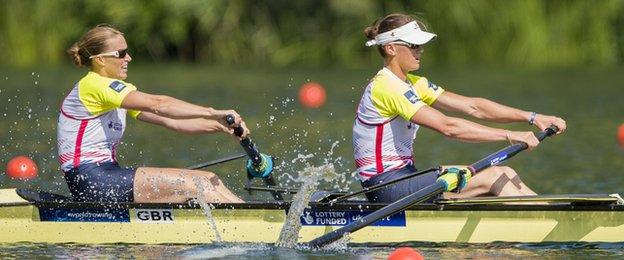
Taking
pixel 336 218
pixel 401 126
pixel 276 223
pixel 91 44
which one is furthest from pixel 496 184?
pixel 91 44

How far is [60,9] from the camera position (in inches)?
1121

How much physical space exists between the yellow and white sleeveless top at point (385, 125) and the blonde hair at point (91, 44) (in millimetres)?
1912

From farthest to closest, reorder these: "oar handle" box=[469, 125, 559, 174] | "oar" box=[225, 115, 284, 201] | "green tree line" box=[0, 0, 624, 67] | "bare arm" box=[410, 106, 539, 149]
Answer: "green tree line" box=[0, 0, 624, 67] → "oar" box=[225, 115, 284, 201] → "oar handle" box=[469, 125, 559, 174] → "bare arm" box=[410, 106, 539, 149]

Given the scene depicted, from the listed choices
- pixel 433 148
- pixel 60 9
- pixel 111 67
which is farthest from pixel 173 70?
pixel 111 67

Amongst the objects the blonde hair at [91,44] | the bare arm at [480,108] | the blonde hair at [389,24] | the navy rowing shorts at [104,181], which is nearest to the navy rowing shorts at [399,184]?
the bare arm at [480,108]

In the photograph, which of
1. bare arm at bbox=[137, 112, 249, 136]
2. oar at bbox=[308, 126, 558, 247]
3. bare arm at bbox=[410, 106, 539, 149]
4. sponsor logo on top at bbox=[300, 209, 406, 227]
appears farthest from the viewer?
bare arm at bbox=[137, 112, 249, 136]

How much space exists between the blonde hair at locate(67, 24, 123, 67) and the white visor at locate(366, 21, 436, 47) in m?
2.01

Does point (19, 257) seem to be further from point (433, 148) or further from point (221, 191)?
point (433, 148)

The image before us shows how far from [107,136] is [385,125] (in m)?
2.03

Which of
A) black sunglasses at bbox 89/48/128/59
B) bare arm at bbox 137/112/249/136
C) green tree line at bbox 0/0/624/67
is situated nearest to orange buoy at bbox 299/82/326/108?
green tree line at bbox 0/0/624/67

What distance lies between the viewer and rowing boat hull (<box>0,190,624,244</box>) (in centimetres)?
969

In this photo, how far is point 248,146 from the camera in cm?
1041

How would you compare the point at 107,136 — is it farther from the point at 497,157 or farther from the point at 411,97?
the point at 497,157

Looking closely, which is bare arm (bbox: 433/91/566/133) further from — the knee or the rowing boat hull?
the rowing boat hull
